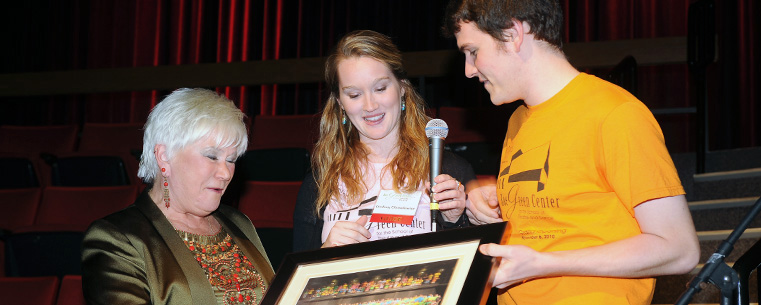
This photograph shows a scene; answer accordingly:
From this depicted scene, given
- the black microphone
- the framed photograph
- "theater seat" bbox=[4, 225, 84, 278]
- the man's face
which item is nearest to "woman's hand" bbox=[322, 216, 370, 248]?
the black microphone

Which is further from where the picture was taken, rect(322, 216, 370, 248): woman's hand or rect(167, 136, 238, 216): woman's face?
rect(167, 136, 238, 216): woman's face

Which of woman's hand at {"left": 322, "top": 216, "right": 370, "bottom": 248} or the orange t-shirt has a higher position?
the orange t-shirt

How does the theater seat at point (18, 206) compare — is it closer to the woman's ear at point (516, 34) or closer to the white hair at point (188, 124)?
the white hair at point (188, 124)

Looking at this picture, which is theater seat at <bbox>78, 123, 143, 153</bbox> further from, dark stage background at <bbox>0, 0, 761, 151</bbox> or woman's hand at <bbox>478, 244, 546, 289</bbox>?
woman's hand at <bbox>478, 244, 546, 289</bbox>

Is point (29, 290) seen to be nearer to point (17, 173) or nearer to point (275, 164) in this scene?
point (275, 164)

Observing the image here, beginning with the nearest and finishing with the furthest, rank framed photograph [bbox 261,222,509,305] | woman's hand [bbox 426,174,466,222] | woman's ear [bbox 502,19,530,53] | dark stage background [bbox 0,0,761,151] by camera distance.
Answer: framed photograph [bbox 261,222,509,305]
woman's ear [bbox 502,19,530,53]
woman's hand [bbox 426,174,466,222]
dark stage background [bbox 0,0,761,151]

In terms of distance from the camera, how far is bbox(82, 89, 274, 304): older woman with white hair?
2.05 metres

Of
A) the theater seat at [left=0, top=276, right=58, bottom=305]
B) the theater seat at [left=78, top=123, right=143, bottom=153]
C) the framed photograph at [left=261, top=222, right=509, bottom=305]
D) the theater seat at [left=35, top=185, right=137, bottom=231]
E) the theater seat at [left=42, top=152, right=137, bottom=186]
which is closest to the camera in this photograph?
the framed photograph at [left=261, top=222, right=509, bottom=305]

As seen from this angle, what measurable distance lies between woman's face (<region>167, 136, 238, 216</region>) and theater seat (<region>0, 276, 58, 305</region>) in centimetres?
180

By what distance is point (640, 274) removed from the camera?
4.77ft

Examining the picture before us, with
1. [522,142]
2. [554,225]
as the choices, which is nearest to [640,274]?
[554,225]

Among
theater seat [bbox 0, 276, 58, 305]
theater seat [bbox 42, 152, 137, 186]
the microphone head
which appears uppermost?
the microphone head

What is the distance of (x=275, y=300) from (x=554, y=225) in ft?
2.19

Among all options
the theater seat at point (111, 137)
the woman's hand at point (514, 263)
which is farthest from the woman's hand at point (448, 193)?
the theater seat at point (111, 137)
